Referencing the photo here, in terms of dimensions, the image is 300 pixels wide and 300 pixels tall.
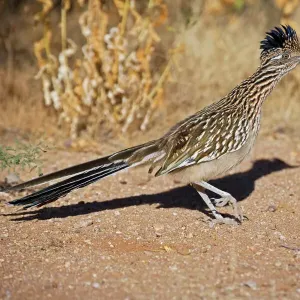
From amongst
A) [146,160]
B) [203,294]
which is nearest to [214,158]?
[146,160]

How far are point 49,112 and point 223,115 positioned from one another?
323 centimetres

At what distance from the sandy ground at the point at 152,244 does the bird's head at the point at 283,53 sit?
48.8 inches

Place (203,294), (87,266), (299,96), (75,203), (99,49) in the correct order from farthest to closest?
1. (299,96)
2. (99,49)
3. (75,203)
4. (87,266)
5. (203,294)

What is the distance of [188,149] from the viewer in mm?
5336

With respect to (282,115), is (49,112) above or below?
below

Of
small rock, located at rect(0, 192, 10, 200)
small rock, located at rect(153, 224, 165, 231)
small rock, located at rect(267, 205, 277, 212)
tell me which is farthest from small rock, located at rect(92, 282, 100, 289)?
small rock, located at rect(267, 205, 277, 212)

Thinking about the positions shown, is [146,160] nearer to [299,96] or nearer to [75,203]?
[75,203]

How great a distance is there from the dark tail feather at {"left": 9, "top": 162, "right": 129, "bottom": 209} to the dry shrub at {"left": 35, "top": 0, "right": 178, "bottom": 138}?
7.49 feet

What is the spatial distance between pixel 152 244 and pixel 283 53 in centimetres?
208

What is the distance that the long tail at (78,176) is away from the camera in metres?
4.98

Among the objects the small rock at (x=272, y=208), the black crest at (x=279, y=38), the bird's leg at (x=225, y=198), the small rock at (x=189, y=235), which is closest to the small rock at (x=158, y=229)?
the small rock at (x=189, y=235)

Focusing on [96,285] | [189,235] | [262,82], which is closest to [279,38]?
[262,82]

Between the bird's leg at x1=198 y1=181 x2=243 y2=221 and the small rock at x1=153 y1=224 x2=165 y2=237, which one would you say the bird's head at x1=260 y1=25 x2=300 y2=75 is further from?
the small rock at x1=153 y1=224 x2=165 y2=237

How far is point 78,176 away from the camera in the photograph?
5098mm
